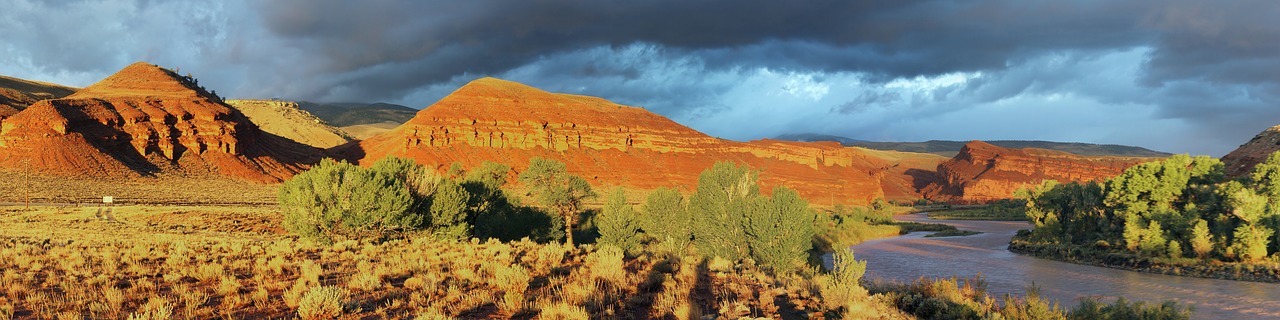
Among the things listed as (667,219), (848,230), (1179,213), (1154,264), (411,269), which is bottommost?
(848,230)

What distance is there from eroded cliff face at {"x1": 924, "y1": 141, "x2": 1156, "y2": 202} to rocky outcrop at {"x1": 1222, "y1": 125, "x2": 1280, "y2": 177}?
8316 centimetres

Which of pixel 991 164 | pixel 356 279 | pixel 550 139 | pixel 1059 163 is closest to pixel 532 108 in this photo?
pixel 550 139

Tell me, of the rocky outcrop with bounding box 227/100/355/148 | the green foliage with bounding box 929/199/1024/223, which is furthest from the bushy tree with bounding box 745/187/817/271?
the rocky outcrop with bounding box 227/100/355/148

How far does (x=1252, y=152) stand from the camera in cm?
6025

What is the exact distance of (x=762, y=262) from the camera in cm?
2850

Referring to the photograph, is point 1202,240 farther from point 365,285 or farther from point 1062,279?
point 365,285

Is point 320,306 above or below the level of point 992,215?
above

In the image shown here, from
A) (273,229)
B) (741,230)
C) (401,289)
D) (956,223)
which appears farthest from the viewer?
(956,223)

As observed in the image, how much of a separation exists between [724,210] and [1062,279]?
69.6 feet

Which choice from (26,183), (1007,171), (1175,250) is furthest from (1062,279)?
(1007,171)

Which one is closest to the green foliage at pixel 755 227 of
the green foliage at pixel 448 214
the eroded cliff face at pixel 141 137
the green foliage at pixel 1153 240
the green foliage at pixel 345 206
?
the green foliage at pixel 448 214

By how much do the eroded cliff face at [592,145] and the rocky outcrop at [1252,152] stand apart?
50.3m

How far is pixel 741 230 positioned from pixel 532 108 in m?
92.3

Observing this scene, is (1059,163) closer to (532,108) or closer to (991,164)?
(991,164)
